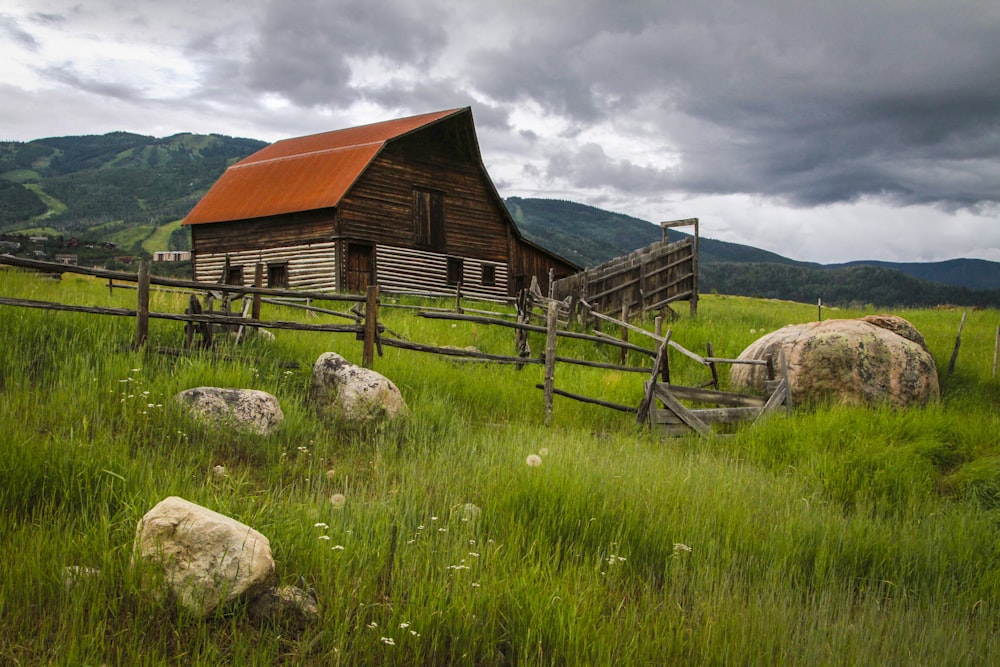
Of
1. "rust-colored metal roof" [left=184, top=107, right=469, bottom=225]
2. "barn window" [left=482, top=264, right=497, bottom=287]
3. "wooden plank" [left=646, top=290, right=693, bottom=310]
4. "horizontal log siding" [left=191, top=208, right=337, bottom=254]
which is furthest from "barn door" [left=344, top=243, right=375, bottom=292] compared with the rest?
"wooden plank" [left=646, top=290, right=693, bottom=310]

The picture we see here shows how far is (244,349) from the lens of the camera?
838 centimetres

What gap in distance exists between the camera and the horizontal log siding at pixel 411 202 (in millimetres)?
23156

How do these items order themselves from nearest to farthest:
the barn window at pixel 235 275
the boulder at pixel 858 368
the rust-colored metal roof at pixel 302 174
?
the boulder at pixel 858 368
the rust-colored metal roof at pixel 302 174
the barn window at pixel 235 275

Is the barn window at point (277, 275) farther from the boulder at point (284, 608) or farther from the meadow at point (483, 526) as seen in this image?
the boulder at point (284, 608)

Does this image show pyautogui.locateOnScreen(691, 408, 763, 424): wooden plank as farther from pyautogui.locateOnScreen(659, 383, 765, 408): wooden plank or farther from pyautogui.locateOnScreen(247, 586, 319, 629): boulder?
pyautogui.locateOnScreen(247, 586, 319, 629): boulder

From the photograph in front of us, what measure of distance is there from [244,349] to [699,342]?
9.61 metres

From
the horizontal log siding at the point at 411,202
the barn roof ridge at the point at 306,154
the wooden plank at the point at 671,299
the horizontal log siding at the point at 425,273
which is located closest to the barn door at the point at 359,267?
the horizontal log siding at the point at 425,273

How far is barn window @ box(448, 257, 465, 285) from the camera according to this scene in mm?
26062

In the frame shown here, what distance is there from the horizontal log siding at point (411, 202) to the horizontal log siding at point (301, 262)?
1.31 m

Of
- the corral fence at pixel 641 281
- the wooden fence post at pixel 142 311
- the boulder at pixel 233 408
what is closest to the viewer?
the boulder at pixel 233 408

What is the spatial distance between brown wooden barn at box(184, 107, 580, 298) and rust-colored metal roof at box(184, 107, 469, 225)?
0.20 ft

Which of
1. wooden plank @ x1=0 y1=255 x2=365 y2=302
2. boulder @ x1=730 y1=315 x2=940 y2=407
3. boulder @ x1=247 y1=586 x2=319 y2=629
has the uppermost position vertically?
wooden plank @ x1=0 y1=255 x2=365 y2=302

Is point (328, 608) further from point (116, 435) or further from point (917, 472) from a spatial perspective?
point (917, 472)

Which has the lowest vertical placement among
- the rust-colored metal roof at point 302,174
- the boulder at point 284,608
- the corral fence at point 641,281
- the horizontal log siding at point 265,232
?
the boulder at point 284,608
